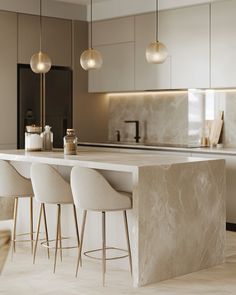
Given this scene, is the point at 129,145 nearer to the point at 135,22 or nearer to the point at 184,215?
the point at 135,22

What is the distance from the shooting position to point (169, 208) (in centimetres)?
509

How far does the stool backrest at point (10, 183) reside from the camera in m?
5.76

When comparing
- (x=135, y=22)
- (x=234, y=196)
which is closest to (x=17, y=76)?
(x=135, y=22)

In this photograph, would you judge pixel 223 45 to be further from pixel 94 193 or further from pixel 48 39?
pixel 94 193

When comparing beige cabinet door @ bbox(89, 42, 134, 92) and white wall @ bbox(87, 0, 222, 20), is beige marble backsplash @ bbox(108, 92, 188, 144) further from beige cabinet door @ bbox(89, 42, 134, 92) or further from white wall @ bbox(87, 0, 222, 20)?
white wall @ bbox(87, 0, 222, 20)

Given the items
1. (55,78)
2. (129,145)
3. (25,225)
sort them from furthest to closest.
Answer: (55,78)
(129,145)
(25,225)

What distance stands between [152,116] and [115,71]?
2.61 ft

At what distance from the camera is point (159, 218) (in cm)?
500

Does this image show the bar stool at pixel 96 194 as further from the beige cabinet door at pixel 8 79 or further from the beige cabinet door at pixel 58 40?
the beige cabinet door at pixel 58 40

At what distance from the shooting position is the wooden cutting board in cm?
779

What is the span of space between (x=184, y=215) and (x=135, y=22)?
392 centimetres

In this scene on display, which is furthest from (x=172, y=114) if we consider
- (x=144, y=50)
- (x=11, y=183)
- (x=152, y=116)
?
(x=11, y=183)

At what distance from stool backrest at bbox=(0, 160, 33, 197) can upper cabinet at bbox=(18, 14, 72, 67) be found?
2839 mm

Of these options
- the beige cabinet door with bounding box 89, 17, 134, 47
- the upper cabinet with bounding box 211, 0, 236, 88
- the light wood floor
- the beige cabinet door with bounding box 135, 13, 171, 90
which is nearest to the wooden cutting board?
the upper cabinet with bounding box 211, 0, 236, 88
